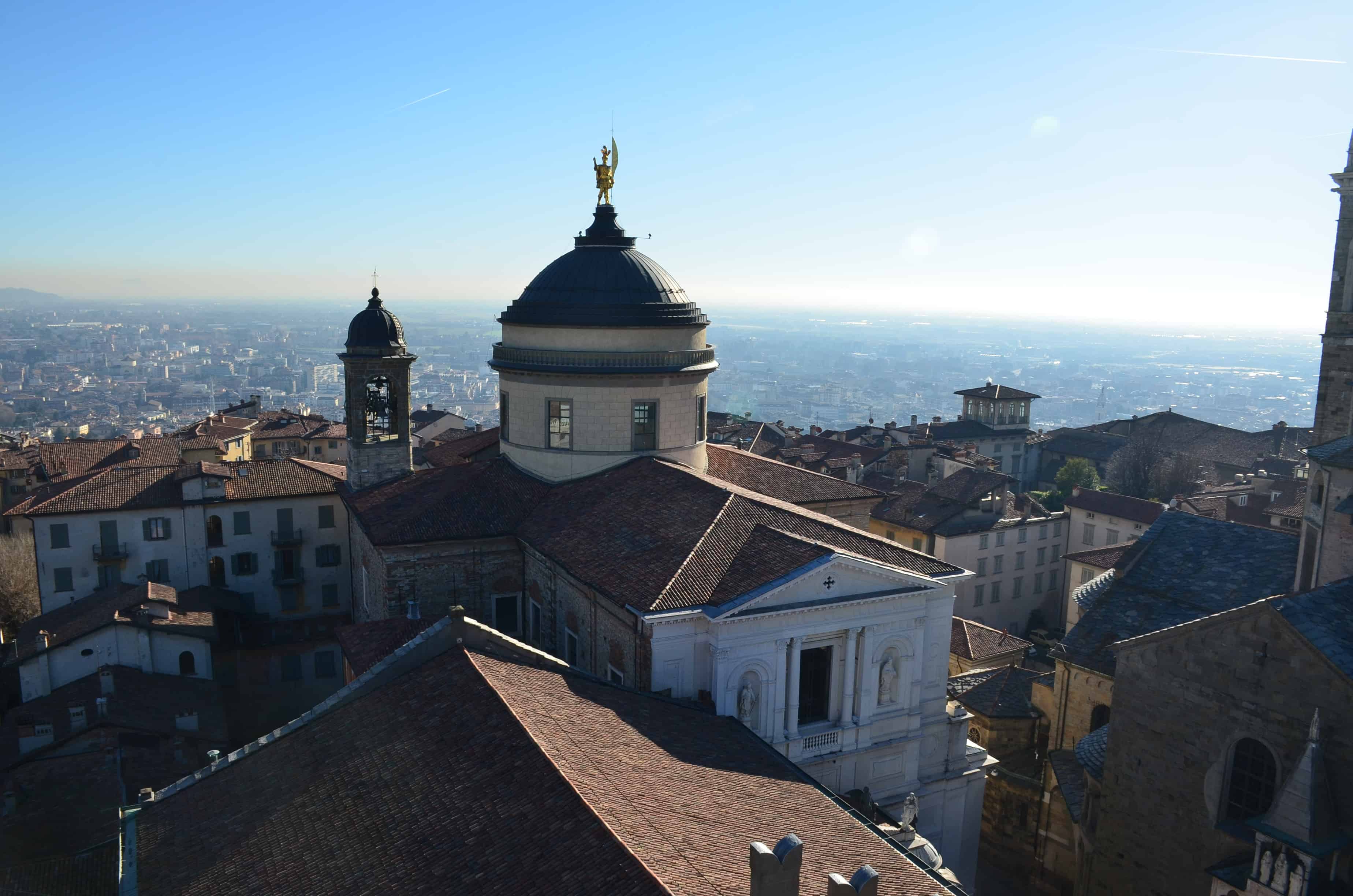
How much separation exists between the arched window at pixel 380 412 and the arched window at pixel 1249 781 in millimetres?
23731

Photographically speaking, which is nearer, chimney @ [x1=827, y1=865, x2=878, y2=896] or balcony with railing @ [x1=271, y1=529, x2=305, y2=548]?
chimney @ [x1=827, y1=865, x2=878, y2=896]

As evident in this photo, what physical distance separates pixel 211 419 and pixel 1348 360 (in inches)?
2604

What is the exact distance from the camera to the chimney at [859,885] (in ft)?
32.3

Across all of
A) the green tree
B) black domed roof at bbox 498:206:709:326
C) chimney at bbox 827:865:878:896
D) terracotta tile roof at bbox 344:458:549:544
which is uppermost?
black domed roof at bbox 498:206:709:326

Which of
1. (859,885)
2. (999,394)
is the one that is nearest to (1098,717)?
(859,885)

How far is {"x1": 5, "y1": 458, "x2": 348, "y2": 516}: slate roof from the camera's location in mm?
33500

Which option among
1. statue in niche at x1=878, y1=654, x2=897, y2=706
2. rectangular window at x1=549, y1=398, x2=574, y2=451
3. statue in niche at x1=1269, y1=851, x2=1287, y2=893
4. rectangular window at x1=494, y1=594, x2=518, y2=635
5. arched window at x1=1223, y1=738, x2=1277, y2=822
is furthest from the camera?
rectangular window at x1=549, y1=398, x2=574, y2=451

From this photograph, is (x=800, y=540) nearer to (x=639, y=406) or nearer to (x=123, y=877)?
(x=639, y=406)

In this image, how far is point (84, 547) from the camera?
33531mm

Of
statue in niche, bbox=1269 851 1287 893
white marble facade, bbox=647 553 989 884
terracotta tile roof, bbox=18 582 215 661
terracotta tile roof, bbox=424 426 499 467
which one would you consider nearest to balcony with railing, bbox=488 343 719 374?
terracotta tile roof, bbox=424 426 499 467

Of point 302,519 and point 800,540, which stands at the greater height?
point 800,540

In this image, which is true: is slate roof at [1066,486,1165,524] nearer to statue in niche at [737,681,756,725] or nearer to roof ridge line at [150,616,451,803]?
statue in niche at [737,681,756,725]

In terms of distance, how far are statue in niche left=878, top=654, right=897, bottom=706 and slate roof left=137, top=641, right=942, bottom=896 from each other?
4049mm

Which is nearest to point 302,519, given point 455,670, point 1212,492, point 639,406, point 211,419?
point 639,406
